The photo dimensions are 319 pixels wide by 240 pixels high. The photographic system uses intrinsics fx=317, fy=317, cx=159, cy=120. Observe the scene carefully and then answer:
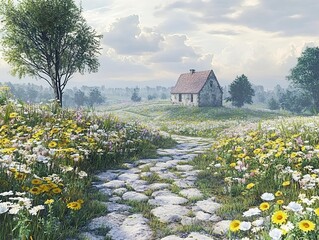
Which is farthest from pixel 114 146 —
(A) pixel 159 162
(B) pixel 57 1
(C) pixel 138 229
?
(B) pixel 57 1

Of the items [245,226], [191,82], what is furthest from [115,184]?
[191,82]

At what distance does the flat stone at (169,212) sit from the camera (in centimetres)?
460

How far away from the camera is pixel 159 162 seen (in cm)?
894

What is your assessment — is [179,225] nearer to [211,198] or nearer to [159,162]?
[211,198]

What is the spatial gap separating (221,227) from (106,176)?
355 centimetres

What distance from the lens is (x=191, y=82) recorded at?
62188mm

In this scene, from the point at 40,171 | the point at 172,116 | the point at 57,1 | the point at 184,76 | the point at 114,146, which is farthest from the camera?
the point at 184,76

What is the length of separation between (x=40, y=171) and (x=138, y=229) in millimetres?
2264

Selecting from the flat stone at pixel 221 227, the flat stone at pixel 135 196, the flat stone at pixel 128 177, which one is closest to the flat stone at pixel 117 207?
the flat stone at pixel 135 196

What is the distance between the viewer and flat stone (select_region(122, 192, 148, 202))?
556cm

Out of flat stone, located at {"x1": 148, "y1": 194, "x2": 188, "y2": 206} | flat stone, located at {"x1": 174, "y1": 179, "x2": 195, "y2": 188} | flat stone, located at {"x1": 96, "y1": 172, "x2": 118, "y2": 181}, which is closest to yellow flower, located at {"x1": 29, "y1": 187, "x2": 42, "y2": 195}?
flat stone, located at {"x1": 148, "y1": 194, "x2": 188, "y2": 206}

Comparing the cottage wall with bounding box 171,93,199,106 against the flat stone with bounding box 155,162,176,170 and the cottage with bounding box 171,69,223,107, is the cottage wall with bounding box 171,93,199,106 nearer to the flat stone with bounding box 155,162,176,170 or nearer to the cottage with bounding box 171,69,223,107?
the cottage with bounding box 171,69,223,107

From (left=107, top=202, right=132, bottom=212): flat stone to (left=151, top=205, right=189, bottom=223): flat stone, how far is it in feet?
1.48

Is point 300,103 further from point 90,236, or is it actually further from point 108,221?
point 90,236
